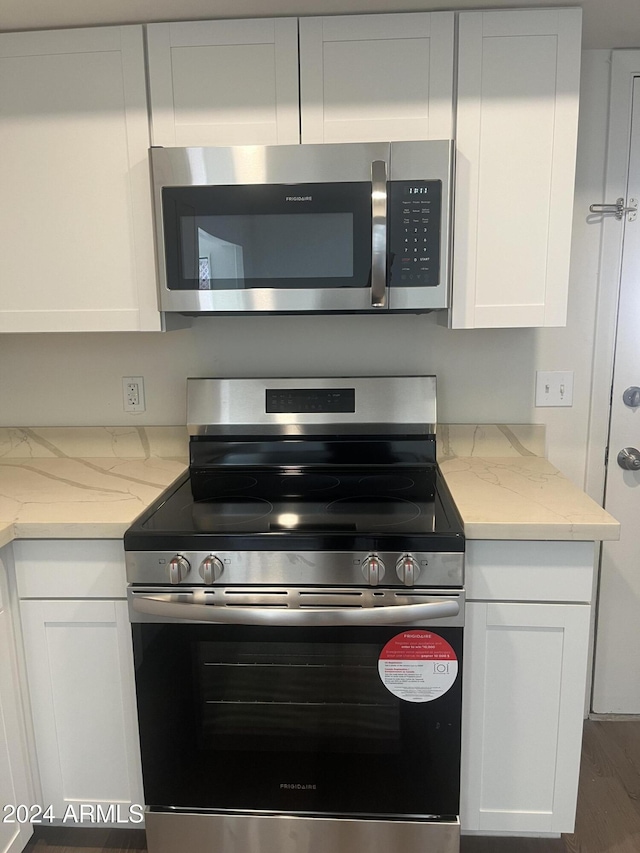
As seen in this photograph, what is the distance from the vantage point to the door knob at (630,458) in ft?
6.29

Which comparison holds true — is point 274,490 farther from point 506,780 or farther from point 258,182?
point 506,780

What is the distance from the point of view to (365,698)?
139 centimetres

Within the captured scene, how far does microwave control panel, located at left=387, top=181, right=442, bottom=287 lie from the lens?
4.89ft

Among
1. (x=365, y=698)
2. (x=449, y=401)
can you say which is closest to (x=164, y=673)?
(x=365, y=698)

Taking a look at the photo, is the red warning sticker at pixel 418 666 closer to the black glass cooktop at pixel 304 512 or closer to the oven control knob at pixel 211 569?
the black glass cooktop at pixel 304 512

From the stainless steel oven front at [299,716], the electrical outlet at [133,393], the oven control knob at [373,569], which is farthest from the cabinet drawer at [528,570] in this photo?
the electrical outlet at [133,393]

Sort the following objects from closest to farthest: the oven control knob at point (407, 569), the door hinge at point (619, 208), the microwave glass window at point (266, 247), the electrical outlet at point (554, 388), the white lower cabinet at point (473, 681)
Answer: the oven control knob at point (407, 569) → the white lower cabinet at point (473, 681) → the microwave glass window at point (266, 247) → the door hinge at point (619, 208) → the electrical outlet at point (554, 388)

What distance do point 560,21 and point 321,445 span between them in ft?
3.98

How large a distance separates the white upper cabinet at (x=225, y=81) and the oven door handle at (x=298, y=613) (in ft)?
3.65

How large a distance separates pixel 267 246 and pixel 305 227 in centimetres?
Answer: 10

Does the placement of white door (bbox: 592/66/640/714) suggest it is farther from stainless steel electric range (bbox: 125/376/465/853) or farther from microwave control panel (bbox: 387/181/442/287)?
stainless steel electric range (bbox: 125/376/465/853)

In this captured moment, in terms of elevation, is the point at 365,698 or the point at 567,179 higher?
the point at 567,179

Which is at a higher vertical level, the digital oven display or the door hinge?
the door hinge

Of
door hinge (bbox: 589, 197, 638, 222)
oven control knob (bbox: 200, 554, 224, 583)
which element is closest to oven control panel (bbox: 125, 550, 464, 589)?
oven control knob (bbox: 200, 554, 224, 583)
